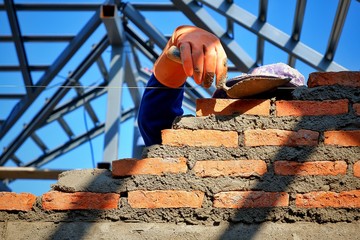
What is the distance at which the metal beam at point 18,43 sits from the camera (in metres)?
7.61

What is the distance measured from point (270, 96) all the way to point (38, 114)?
639 cm

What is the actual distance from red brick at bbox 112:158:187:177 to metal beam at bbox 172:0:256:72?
458 centimetres

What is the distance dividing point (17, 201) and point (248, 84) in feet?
3.14

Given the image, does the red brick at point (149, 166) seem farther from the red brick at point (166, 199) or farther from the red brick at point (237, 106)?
the red brick at point (237, 106)

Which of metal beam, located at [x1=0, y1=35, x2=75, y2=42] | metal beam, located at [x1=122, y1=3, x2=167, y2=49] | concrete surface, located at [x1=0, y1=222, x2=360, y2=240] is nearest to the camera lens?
concrete surface, located at [x1=0, y1=222, x2=360, y2=240]

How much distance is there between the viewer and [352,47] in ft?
20.4

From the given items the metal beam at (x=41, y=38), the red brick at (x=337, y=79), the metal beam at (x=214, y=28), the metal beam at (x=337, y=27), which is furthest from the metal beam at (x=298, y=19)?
the red brick at (x=337, y=79)

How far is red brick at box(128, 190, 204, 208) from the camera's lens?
2225 mm

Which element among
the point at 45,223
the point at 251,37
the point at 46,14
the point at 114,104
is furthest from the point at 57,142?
the point at 45,223

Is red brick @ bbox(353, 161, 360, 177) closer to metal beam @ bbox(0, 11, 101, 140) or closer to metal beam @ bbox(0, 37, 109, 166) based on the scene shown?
metal beam @ bbox(0, 11, 101, 140)

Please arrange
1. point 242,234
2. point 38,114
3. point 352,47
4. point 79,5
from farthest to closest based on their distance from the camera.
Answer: point 38,114 < point 79,5 < point 352,47 < point 242,234

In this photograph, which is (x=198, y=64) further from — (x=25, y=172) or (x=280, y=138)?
(x=25, y=172)

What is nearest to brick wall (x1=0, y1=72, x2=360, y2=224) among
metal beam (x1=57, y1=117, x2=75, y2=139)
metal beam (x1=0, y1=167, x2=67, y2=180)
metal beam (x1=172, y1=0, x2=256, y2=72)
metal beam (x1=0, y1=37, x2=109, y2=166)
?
metal beam (x1=0, y1=167, x2=67, y2=180)

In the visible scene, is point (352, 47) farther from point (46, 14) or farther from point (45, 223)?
point (45, 223)
